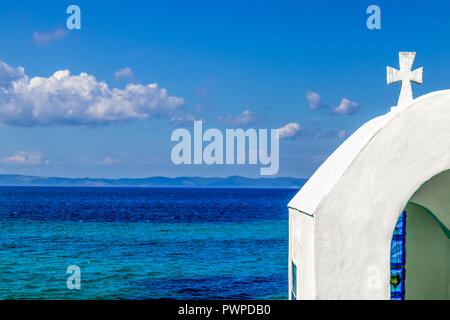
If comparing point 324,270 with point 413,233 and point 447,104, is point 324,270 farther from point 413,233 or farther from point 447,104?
point 413,233

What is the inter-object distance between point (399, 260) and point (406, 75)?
9.12 feet

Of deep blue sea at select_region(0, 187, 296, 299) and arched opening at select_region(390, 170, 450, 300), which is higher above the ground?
arched opening at select_region(390, 170, 450, 300)

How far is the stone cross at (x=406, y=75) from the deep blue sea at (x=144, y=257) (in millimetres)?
20421

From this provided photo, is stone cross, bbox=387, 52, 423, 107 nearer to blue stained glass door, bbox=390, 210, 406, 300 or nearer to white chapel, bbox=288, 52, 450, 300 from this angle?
white chapel, bbox=288, 52, 450, 300

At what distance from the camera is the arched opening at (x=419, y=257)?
745 centimetres

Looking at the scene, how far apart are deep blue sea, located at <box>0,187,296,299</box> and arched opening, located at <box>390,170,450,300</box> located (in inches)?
730

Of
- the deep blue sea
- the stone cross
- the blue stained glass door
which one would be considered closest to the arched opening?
the blue stained glass door

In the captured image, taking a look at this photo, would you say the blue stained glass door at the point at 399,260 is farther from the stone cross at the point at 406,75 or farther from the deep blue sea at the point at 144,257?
the deep blue sea at the point at 144,257

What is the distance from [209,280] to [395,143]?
28323 millimetres

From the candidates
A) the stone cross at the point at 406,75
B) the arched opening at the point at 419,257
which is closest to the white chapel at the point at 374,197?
the stone cross at the point at 406,75

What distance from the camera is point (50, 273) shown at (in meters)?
33.0

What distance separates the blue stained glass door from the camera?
7.50 m

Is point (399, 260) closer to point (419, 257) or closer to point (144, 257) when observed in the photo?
point (419, 257)
